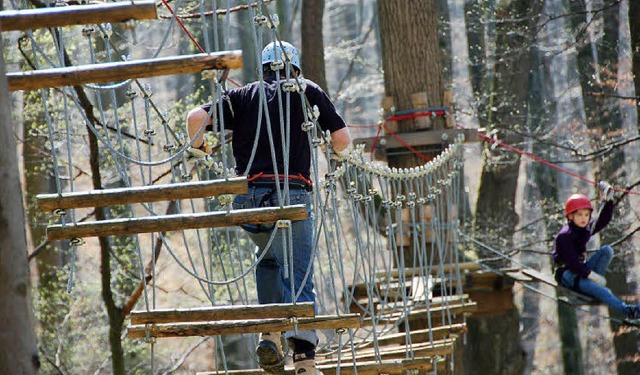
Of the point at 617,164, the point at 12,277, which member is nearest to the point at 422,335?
the point at 12,277

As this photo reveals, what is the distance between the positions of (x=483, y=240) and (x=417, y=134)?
5145 millimetres

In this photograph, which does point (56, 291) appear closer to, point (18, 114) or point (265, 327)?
point (18, 114)

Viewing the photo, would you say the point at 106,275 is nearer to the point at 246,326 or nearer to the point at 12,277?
the point at 246,326

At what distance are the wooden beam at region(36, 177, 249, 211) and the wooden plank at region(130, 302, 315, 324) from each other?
490 millimetres

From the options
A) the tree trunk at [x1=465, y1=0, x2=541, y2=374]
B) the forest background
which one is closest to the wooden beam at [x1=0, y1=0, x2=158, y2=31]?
the forest background

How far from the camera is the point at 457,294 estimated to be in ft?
23.6

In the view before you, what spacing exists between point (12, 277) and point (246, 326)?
4.03 ft

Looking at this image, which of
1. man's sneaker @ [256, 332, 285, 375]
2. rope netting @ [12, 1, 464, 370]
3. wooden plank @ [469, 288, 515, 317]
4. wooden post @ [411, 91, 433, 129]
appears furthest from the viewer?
wooden plank @ [469, 288, 515, 317]

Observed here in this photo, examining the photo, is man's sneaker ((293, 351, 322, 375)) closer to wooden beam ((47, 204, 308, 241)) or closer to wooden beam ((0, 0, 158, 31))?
wooden beam ((47, 204, 308, 241))

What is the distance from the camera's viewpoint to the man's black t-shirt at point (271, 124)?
4289 millimetres

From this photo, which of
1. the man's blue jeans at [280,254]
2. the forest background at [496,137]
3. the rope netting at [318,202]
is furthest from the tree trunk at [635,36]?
the man's blue jeans at [280,254]

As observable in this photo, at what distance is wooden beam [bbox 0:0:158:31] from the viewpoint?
10.4 ft

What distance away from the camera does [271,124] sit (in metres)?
4.29

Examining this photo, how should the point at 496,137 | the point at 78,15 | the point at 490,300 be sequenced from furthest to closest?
1. the point at 496,137
2. the point at 490,300
3. the point at 78,15
